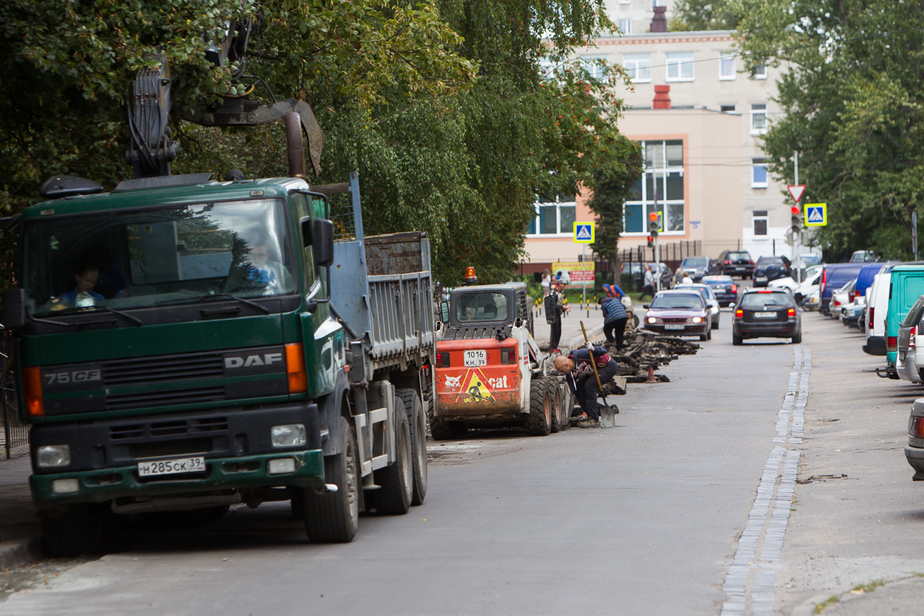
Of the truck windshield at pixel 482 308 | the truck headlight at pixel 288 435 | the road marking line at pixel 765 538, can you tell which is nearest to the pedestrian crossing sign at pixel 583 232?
the truck windshield at pixel 482 308

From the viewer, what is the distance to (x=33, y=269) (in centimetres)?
942

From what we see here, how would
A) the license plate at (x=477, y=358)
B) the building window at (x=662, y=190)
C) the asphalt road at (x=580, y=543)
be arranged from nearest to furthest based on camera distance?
the asphalt road at (x=580, y=543) < the license plate at (x=477, y=358) < the building window at (x=662, y=190)

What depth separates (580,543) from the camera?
9484mm

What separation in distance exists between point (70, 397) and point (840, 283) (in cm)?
4296

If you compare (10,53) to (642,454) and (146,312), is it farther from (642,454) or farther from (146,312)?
(642,454)

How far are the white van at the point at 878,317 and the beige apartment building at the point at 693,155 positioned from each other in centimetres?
5224

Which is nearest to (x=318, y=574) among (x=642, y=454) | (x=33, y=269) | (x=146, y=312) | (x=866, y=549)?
(x=146, y=312)

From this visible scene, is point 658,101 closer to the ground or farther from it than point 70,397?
farther from it

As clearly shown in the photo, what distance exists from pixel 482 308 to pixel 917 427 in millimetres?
9761

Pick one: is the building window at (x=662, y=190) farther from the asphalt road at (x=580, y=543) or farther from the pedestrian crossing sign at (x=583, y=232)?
the asphalt road at (x=580, y=543)

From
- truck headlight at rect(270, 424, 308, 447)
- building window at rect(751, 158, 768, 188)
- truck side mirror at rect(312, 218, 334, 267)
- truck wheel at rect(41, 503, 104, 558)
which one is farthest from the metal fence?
building window at rect(751, 158, 768, 188)

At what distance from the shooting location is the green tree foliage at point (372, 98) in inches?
467

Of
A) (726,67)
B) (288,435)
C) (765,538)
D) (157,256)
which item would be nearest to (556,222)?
(726,67)

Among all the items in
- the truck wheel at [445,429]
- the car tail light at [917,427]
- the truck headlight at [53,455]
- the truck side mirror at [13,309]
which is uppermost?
the truck side mirror at [13,309]
